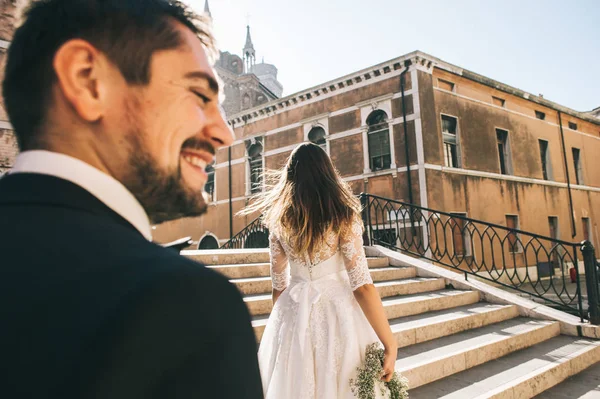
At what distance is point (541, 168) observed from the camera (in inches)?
685

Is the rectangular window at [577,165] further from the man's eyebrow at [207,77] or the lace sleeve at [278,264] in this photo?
the man's eyebrow at [207,77]

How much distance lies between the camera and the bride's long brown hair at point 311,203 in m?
2.23

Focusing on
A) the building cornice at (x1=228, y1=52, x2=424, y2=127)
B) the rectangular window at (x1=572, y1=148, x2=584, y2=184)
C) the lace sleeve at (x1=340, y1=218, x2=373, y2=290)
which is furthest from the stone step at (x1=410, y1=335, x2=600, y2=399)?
the rectangular window at (x1=572, y1=148, x2=584, y2=184)

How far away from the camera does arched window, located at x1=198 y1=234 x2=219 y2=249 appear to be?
771 inches

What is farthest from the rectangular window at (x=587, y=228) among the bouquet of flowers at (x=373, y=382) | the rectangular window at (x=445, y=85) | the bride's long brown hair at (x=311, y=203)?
the bride's long brown hair at (x=311, y=203)

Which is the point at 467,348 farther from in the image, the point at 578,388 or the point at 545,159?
the point at 545,159

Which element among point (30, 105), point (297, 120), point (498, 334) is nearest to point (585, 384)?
point (498, 334)

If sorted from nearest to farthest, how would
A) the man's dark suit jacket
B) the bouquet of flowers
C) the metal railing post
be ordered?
A: the man's dark suit jacket, the bouquet of flowers, the metal railing post

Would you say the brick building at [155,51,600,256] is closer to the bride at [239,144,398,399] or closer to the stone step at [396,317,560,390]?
the stone step at [396,317,560,390]

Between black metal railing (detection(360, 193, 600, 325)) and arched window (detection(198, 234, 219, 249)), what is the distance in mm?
9519

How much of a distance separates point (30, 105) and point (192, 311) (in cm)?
54

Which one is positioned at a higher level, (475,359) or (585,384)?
(475,359)

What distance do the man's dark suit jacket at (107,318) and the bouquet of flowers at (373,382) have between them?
5.66 feet

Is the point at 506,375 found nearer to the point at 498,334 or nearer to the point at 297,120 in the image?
the point at 498,334
